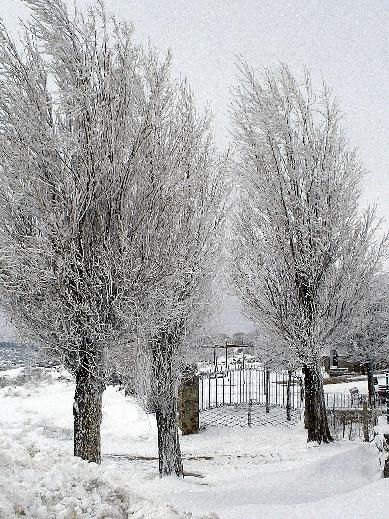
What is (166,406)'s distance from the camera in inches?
418

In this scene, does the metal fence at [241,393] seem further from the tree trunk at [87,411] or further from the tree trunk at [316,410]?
the tree trunk at [87,411]

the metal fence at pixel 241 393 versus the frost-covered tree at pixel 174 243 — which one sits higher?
the frost-covered tree at pixel 174 243

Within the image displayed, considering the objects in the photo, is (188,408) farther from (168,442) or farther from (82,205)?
(82,205)

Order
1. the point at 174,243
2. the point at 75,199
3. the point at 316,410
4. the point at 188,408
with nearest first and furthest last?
1. the point at 75,199
2. the point at 174,243
3. the point at 316,410
4. the point at 188,408

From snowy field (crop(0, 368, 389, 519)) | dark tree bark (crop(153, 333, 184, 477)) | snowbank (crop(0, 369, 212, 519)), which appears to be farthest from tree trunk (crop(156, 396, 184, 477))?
snowbank (crop(0, 369, 212, 519))

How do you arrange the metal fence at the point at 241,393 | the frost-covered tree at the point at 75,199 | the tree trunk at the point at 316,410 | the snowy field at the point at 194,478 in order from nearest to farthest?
1. the snowy field at the point at 194,478
2. the frost-covered tree at the point at 75,199
3. the tree trunk at the point at 316,410
4. the metal fence at the point at 241,393

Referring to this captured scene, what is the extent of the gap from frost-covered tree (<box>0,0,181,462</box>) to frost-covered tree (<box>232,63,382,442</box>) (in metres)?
5.36

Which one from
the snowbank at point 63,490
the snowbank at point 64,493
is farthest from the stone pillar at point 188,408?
the snowbank at point 64,493

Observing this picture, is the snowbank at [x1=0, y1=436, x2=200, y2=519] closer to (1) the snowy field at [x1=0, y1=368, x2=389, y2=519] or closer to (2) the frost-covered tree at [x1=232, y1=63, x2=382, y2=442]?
(1) the snowy field at [x1=0, y1=368, x2=389, y2=519]

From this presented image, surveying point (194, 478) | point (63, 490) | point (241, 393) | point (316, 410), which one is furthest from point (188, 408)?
point (63, 490)

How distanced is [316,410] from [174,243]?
6.12 m

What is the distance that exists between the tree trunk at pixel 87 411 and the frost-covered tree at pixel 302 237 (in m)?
6.00

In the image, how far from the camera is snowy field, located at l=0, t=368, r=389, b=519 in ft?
18.7

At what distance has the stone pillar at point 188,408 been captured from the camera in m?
18.8
